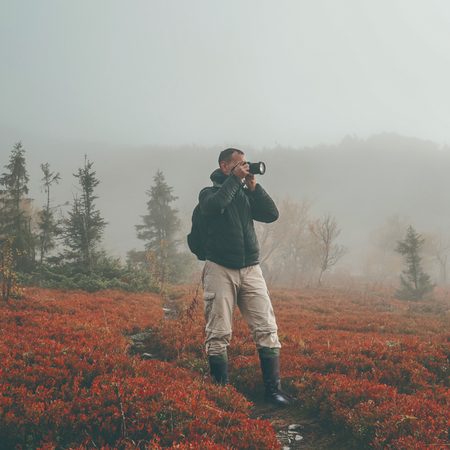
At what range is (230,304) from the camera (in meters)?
5.21

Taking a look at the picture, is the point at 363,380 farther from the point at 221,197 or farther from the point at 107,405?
the point at 107,405

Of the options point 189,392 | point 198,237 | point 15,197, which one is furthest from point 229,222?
point 15,197

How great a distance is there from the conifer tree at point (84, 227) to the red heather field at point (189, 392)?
16.8 meters

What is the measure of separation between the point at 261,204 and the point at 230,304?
173 centimetres

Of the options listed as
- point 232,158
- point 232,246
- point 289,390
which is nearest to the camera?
point 232,246

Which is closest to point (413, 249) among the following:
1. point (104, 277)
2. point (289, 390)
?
point (104, 277)

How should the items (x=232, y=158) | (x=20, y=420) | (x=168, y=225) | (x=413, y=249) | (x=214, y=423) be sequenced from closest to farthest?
(x=20, y=420)
(x=214, y=423)
(x=232, y=158)
(x=413, y=249)
(x=168, y=225)

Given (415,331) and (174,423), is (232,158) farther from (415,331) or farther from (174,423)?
(415,331)

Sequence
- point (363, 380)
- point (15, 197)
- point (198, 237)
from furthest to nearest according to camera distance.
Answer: point (15, 197) < point (363, 380) < point (198, 237)

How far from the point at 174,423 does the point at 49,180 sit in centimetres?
3155

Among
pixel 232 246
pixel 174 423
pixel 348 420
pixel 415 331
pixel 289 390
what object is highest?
pixel 232 246

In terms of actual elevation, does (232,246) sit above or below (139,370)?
above

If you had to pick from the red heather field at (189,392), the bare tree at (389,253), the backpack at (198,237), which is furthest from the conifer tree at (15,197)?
the bare tree at (389,253)

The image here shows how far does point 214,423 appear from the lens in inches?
172
